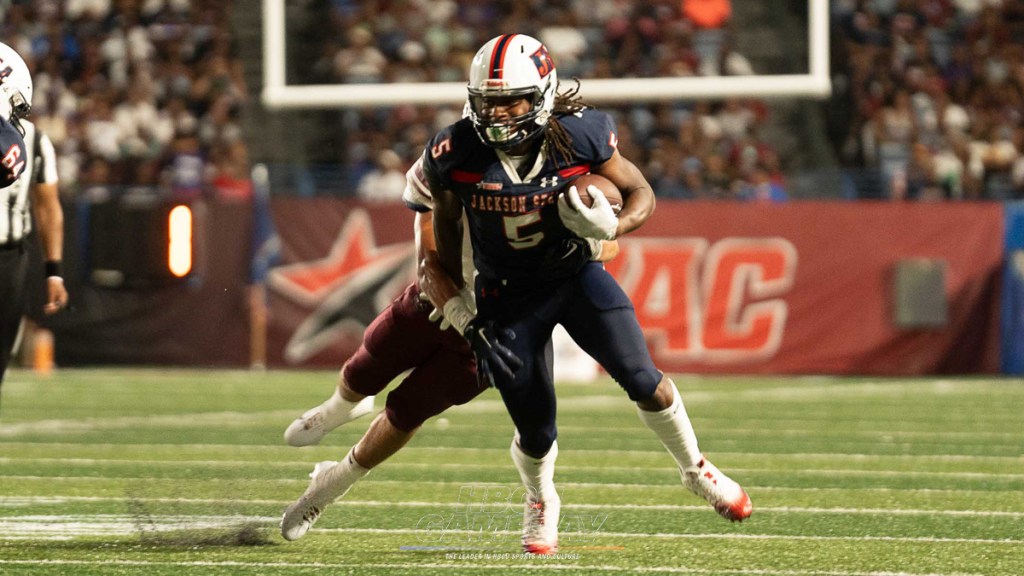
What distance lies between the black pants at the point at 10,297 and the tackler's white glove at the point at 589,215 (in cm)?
257

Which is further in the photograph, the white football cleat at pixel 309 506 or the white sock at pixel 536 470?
the white football cleat at pixel 309 506

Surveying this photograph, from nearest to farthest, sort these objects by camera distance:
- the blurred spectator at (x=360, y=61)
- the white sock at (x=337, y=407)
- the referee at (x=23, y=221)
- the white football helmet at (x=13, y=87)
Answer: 1. the white sock at (x=337, y=407)
2. the white football helmet at (x=13, y=87)
3. the referee at (x=23, y=221)
4. the blurred spectator at (x=360, y=61)

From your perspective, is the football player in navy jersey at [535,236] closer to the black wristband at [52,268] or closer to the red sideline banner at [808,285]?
the black wristband at [52,268]

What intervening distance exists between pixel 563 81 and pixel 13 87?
6366 mm

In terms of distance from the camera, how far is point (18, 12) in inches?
665

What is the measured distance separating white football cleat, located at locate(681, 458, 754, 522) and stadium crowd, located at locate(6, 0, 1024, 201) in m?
7.06

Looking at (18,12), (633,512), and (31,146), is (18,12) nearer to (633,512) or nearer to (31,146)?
(31,146)

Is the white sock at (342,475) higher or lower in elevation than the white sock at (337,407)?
lower

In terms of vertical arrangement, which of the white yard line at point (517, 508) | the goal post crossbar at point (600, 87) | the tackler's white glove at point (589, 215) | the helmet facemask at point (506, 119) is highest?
the helmet facemask at point (506, 119)

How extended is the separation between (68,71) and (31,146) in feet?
34.6

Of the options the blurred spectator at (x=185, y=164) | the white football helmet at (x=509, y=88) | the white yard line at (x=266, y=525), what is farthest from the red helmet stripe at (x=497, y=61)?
the blurred spectator at (x=185, y=164)

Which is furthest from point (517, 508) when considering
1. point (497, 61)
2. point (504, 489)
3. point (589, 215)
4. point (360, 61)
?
point (360, 61)

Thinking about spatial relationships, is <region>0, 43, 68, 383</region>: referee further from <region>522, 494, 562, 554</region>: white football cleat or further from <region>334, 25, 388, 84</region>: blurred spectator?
<region>334, 25, 388, 84</region>: blurred spectator

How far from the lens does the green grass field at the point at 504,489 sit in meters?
5.00
